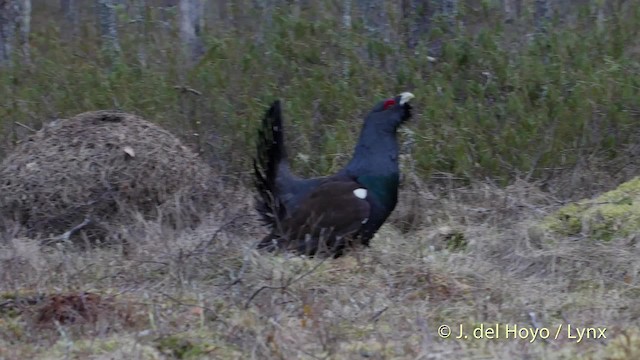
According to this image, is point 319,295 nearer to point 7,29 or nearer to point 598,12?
point 598,12

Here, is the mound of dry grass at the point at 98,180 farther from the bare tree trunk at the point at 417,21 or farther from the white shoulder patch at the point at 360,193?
the bare tree trunk at the point at 417,21

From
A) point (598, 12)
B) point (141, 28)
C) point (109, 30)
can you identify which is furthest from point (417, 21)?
point (109, 30)

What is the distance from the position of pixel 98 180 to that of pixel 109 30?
13.8 ft

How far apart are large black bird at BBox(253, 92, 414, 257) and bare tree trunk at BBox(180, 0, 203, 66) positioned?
11.6 feet

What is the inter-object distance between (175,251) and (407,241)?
5.95 feet

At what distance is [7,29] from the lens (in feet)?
37.2

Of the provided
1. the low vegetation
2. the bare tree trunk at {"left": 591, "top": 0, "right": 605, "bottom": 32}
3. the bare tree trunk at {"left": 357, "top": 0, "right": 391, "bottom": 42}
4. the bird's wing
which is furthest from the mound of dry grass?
the bare tree trunk at {"left": 591, "top": 0, "right": 605, "bottom": 32}

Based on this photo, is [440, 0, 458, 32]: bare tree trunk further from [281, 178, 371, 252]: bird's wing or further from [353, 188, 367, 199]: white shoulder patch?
[353, 188, 367, 199]: white shoulder patch

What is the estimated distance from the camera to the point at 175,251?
21.5 ft

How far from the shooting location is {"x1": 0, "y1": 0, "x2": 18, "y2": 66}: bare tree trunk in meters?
11.1

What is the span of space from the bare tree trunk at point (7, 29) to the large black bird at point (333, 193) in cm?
490

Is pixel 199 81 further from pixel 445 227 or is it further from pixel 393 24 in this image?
pixel 445 227

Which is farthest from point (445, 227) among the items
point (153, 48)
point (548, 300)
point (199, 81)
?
point (153, 48)

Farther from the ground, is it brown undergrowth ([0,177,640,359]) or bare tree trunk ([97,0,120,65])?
brown undergrowth ([0,177,640,359])
